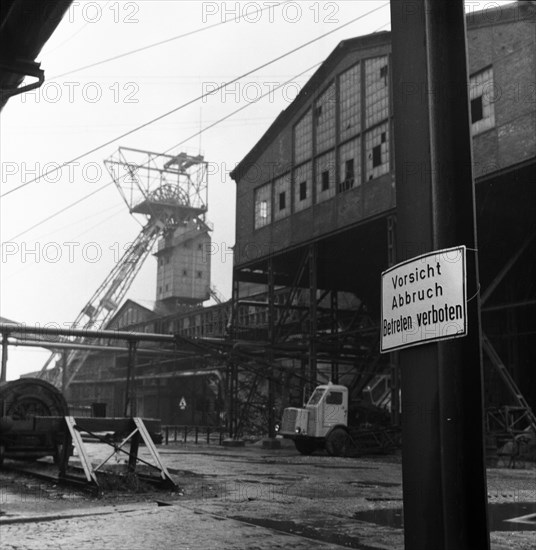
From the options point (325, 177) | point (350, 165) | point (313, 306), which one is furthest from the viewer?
point (313, 306)

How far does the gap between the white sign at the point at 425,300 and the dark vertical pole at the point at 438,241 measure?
0.08m

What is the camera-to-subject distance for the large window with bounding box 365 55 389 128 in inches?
1034

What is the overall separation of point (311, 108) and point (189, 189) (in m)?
43.7

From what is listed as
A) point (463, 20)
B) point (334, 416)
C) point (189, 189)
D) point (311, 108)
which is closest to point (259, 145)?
point (311, 108)

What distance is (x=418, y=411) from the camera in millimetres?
3266

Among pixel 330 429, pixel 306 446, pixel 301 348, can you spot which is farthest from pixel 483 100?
pixel 301 348

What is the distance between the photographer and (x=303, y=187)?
30.3 metres

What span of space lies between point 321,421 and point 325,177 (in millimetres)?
10212

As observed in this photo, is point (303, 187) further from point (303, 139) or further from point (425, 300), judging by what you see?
point (425, 300)

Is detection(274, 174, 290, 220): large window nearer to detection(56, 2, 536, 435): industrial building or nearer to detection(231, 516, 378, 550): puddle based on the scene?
detection(56, 2, 536, 435): industrial building

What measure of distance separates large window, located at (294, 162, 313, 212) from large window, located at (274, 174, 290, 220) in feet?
Answer: 2.13

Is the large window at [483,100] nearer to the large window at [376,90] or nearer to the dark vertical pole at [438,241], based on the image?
the large window at [376,90]

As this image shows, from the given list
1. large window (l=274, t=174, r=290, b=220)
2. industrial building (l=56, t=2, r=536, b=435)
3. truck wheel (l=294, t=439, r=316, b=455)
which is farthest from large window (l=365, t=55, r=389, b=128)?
truck wheel (l=294, t=439, r=316, b=455)

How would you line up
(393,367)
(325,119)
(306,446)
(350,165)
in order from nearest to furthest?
(393,367) → (306,446) → (350,165) → (325,119)
